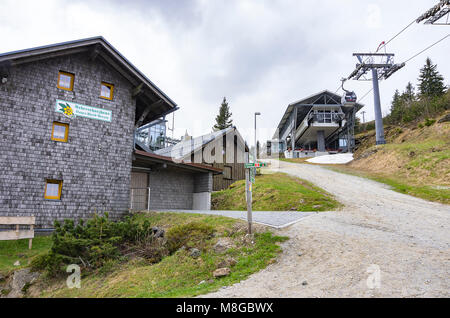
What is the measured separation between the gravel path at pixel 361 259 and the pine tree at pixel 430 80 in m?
44.4

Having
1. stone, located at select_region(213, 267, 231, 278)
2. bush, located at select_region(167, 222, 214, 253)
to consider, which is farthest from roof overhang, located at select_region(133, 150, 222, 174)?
stone, located at select_region(213, 267, 231, 278)

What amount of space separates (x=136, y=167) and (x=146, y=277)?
10.6 metres

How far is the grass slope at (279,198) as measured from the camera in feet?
48.2

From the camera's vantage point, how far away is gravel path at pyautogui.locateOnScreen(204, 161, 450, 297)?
15.8 ft

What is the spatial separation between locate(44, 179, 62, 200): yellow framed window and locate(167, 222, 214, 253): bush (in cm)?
696

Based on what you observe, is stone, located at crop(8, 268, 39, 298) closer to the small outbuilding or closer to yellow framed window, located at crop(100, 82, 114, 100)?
yellow framed window, located at crop(100, 82, 114, 100)

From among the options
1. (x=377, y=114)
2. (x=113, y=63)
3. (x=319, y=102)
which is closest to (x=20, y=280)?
(x=113, y=63)

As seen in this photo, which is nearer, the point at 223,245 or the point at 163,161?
the point at 223,245

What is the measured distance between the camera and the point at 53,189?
13000 mm

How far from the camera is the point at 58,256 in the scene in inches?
298

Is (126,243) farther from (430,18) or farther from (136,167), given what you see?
(430,18)

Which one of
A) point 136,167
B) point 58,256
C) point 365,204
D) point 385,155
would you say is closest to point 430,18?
point 385,155

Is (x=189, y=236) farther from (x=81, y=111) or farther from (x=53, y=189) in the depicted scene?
(x=81, y=111)

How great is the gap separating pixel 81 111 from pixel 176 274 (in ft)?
34.2
